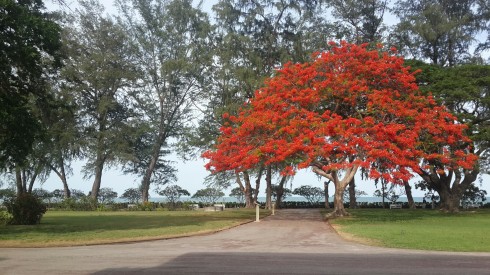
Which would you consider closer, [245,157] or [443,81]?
[245,157]

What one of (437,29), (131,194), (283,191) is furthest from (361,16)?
(131,194)

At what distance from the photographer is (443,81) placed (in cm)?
3023

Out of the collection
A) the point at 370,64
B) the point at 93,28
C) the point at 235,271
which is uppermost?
the point at 93,28

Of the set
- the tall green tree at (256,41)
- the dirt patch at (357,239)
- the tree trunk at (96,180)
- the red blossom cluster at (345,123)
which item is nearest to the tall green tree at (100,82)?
the tree trunk at (96,180)

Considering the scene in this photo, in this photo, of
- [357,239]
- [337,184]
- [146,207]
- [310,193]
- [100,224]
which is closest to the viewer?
[357,239]

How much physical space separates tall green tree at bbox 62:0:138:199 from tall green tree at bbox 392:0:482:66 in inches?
982

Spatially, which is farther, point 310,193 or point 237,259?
point 310,193

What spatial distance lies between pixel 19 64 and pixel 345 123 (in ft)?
48.9

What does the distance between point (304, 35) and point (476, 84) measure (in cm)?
1396

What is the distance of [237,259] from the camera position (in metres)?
11.2

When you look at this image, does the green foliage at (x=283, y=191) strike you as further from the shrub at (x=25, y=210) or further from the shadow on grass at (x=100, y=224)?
the shrub at (x=25, y=210)

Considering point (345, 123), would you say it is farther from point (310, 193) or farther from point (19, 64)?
point (310, 193)

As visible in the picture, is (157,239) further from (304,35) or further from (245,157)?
(304,35)

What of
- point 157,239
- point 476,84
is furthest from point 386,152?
point 476,84
